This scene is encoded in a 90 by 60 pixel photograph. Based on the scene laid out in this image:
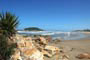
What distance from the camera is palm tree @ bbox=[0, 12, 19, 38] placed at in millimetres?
7842

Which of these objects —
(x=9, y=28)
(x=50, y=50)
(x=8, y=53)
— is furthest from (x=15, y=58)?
(x=50, y=50)

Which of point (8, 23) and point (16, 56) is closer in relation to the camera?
point (16, 56)

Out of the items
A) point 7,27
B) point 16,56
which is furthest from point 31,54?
point 7,27

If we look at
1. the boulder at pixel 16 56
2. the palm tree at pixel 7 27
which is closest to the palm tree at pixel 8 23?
the palm tree at pixel 7 27

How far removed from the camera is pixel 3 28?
311 inches

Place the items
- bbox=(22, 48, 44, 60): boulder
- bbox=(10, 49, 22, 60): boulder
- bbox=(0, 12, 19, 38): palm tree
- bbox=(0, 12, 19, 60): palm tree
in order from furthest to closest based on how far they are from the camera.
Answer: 1. bbox=(0, 12, 19, 38): palm tree
2. bbox=(0, 12, 19, 60): palm tree
3. bbox=(22, 48, 44, 60): boulder
4. bbox=(10, 49, 22, 60): boulder

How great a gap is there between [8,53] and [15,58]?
77 cm

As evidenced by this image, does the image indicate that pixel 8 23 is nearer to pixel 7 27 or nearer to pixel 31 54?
pixel 7 27

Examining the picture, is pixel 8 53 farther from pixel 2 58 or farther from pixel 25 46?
pixel 25 46

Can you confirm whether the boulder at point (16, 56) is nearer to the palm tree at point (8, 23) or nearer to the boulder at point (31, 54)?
the boulder at point (31, 54)

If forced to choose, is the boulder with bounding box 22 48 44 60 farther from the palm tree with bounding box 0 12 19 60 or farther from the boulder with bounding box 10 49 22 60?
the palm tree with bounding box 0 12 19 60

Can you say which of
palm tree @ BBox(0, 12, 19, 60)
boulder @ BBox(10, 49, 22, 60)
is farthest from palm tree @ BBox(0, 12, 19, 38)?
boulder @ BBox(10, 49, 22, 60)

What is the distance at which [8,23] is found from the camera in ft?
26.3

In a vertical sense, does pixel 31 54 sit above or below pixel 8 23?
below
